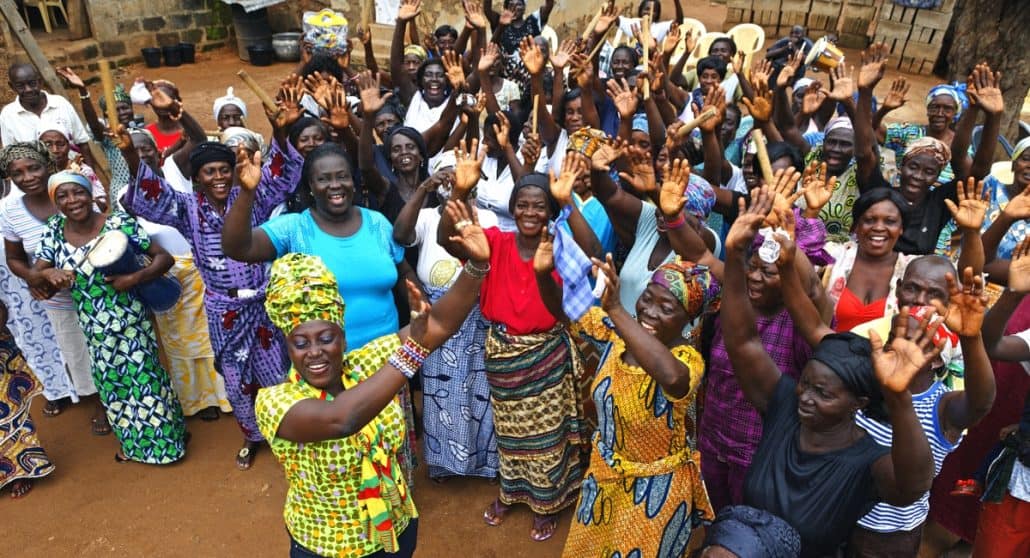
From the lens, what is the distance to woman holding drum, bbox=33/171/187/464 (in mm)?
3800

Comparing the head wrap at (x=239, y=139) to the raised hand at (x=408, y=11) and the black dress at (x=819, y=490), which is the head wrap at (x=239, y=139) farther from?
the black dress at (x=819, y=490)

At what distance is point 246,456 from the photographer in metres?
4.31

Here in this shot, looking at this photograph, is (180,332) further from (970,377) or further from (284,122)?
(970,377)

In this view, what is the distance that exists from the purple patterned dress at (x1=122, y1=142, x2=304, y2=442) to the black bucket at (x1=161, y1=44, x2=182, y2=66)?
11.0m

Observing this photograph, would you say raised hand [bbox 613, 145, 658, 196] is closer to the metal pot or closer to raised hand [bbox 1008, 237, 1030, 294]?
raised hand [bbox 1008, 237, 1030, 294]

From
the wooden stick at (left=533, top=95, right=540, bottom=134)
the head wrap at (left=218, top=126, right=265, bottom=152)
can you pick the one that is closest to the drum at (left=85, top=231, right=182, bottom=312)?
the head wrap at (left=218, top=126, right=265, bottom=152)

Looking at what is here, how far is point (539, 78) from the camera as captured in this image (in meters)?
4.90

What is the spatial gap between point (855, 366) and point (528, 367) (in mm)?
1639

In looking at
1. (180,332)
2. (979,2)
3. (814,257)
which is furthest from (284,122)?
(979,2)

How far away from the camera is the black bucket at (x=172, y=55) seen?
43.0ft

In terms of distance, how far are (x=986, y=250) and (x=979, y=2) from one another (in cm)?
582

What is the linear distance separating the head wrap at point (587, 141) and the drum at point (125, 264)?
241 centimetres

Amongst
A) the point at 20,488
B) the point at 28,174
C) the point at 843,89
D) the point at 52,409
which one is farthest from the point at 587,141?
the point at 52,409

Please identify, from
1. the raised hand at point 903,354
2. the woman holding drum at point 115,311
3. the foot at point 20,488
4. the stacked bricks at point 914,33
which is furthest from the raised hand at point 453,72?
the stacked bricks at point 914,33
